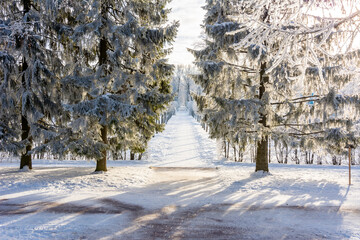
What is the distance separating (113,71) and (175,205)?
598 centimetres

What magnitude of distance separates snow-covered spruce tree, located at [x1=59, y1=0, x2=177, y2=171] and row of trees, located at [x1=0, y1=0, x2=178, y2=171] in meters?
0.04

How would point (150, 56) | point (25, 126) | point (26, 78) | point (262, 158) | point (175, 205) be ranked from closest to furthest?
point (175, 205) → point (26, 78) → point (150, 56) → point (262, 158) → point (25, 126)

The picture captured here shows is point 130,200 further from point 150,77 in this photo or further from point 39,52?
point 39,52

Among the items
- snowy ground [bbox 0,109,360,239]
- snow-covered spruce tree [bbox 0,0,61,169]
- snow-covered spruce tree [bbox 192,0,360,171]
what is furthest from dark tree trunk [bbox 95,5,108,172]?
snow-covered spruce tree [bbox 192,0,360,171]

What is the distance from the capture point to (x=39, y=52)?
10984 mm

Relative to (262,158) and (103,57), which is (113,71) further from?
(262,158)

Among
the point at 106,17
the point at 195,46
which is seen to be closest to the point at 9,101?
the point at 106,17

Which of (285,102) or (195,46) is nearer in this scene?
(285,102)

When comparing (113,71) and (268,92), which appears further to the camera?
(268,92)

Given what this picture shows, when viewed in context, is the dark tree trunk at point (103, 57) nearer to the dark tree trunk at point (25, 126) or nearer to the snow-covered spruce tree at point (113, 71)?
the snow-covered spruce tree at point (113, 71)

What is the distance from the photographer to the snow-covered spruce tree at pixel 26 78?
1040 centimetres

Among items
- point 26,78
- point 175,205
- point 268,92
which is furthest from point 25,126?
point 268,92

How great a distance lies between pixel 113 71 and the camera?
33.7ft

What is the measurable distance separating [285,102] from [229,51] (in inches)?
129
